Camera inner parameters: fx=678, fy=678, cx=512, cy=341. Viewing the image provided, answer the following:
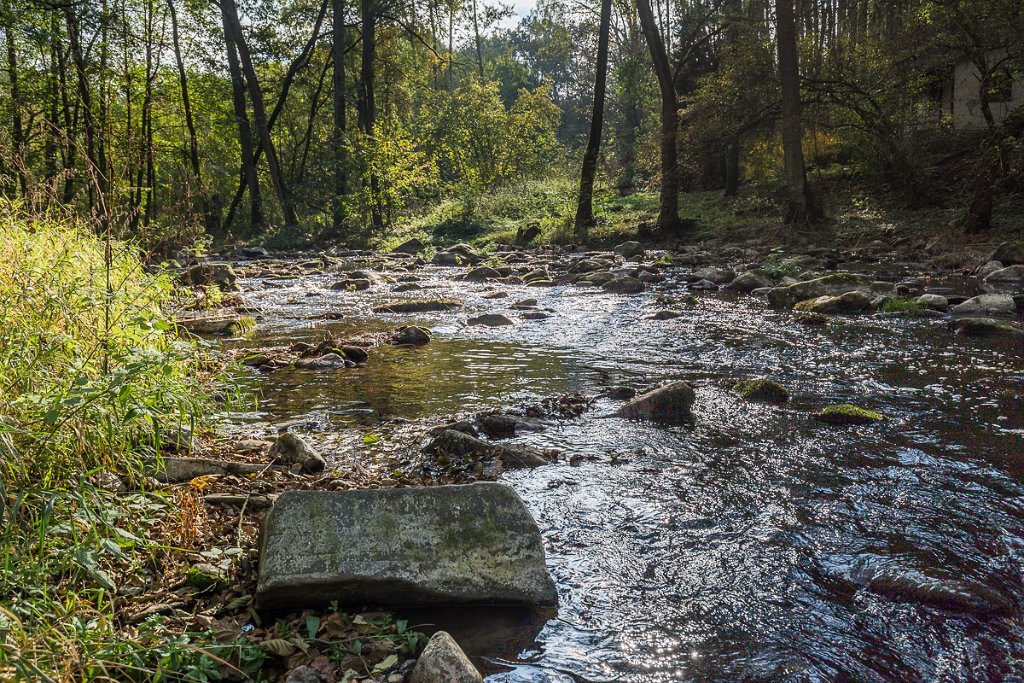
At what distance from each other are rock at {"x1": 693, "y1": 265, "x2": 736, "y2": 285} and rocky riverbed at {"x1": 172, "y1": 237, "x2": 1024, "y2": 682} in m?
1.99

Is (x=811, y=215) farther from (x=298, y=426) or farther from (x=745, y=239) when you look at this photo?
(x=298, y=426)

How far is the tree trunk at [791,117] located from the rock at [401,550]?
1452 centimetres

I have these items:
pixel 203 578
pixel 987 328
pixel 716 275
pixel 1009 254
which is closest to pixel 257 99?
pixel 716 275

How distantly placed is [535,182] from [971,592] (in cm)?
2704

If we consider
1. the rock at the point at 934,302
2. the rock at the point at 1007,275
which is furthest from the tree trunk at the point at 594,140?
the rock at the point at 934,302

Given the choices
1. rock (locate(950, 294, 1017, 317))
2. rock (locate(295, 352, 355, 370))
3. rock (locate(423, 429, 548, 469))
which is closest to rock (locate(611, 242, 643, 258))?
rock (locate(950, 294, 1017, 317))

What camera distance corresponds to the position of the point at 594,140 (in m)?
18.7

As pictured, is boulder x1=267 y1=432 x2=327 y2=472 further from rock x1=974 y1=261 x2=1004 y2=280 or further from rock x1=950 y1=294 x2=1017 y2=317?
rock x1=974 y1=261 x2=1004 y2=280

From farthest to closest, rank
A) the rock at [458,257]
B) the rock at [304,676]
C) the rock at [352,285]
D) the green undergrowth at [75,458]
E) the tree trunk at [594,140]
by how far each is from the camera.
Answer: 1. the tree trunk at [594,140]
2. the rock at [458,257]
3. the rock at [352,285]
4. the rock at [304,676]
5. the green undergrowth at [75,458]

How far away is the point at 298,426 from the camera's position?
4.83 metres

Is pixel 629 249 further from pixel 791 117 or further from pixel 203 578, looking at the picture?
pixel 203 578

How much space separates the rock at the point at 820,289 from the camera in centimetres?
945

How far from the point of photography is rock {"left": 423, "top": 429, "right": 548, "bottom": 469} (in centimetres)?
410

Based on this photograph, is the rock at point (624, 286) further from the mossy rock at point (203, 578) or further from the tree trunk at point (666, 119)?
the mossy rock at point (203, 578)
